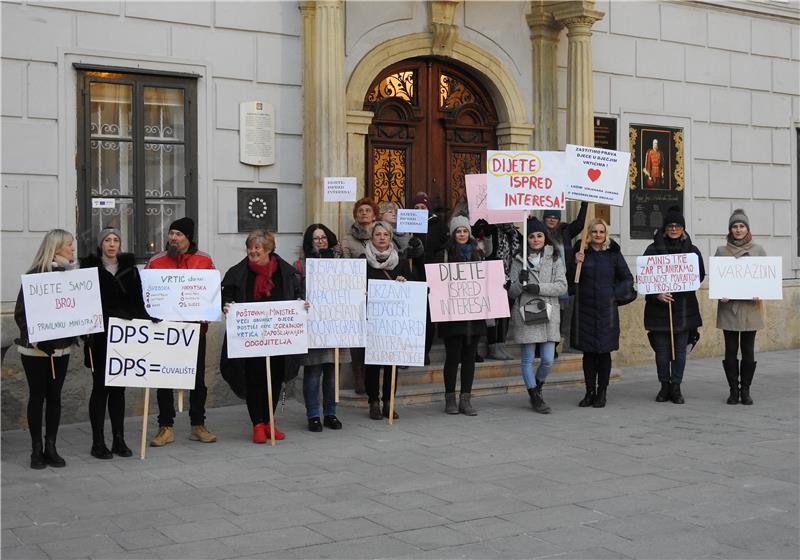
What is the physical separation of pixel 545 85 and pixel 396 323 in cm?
501

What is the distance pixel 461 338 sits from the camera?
10.7 meters

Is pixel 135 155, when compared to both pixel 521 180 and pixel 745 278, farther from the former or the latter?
pixel 745 278

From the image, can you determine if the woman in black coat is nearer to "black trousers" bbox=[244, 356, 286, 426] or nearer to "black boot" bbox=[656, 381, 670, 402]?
"black boot" bbox=[656, 381, 670, 402]

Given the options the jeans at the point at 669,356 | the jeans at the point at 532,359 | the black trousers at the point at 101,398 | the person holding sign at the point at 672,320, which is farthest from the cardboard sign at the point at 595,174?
the black trousers at the point at 101,398

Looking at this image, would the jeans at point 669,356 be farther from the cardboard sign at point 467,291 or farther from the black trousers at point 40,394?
the black trousers at point 40,394

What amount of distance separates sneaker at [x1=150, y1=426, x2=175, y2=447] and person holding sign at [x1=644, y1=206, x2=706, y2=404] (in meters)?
5.11

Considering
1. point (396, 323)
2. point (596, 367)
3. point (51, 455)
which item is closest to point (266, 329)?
point (396, 323)

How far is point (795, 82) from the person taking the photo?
55.7 ft

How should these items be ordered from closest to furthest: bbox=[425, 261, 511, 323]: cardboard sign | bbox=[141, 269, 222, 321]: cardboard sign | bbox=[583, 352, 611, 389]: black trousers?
bbox=[141, 269, 222, 321]: cardboard sign < bbox=[425, 261, 511, 323]: cardboard sign < bbox=[583, 352, 611, 389]: black trousers

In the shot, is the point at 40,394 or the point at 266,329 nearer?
the point at 40,394

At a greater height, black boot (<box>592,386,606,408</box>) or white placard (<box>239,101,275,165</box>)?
white placard (<box>239,101,275,165</box>)

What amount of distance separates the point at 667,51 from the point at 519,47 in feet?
8.58

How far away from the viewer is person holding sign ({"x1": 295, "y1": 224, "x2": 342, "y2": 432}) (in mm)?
9977

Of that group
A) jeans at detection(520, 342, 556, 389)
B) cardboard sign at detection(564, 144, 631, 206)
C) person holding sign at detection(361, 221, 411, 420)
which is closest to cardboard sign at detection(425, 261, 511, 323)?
person holding sign at detection(361, 221, 411, 420)
